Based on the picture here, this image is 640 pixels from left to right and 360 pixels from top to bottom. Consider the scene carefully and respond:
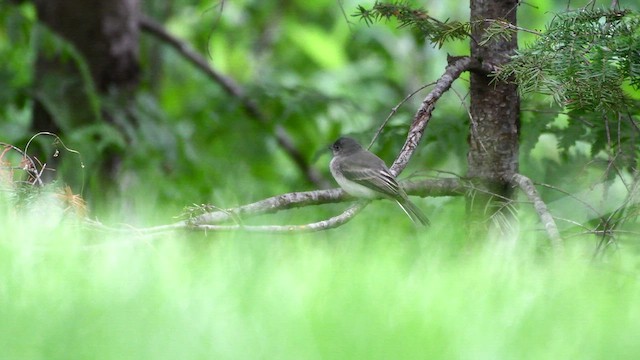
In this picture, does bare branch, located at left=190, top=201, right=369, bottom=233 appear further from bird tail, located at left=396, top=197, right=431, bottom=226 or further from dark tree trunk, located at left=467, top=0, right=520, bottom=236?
bird tail, located at left=396, top=197, right=431, bottom=226

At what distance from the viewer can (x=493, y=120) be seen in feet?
10.7

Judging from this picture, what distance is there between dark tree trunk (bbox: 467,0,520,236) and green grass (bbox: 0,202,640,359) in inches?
62.2

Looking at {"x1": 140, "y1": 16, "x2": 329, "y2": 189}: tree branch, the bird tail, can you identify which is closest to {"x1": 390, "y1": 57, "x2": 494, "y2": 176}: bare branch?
the bird tail

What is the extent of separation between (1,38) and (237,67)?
2996 millimetres

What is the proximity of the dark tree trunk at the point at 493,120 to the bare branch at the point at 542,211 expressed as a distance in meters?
0.10

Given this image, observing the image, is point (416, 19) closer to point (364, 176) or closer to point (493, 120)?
point (493, 120)

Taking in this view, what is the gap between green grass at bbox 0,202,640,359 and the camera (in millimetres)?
1319

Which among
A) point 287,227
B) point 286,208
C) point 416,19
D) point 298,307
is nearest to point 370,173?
point 416,19

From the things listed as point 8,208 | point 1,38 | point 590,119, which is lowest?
point 8,208

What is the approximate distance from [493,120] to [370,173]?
47.9 inches

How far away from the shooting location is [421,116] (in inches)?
115

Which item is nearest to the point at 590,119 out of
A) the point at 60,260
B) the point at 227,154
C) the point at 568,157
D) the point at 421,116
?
the point at 568,157

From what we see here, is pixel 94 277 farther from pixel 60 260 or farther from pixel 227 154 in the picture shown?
pixel 227 154

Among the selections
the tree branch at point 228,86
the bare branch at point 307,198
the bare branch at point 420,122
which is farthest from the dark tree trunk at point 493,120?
the tree branch at point 228,86
